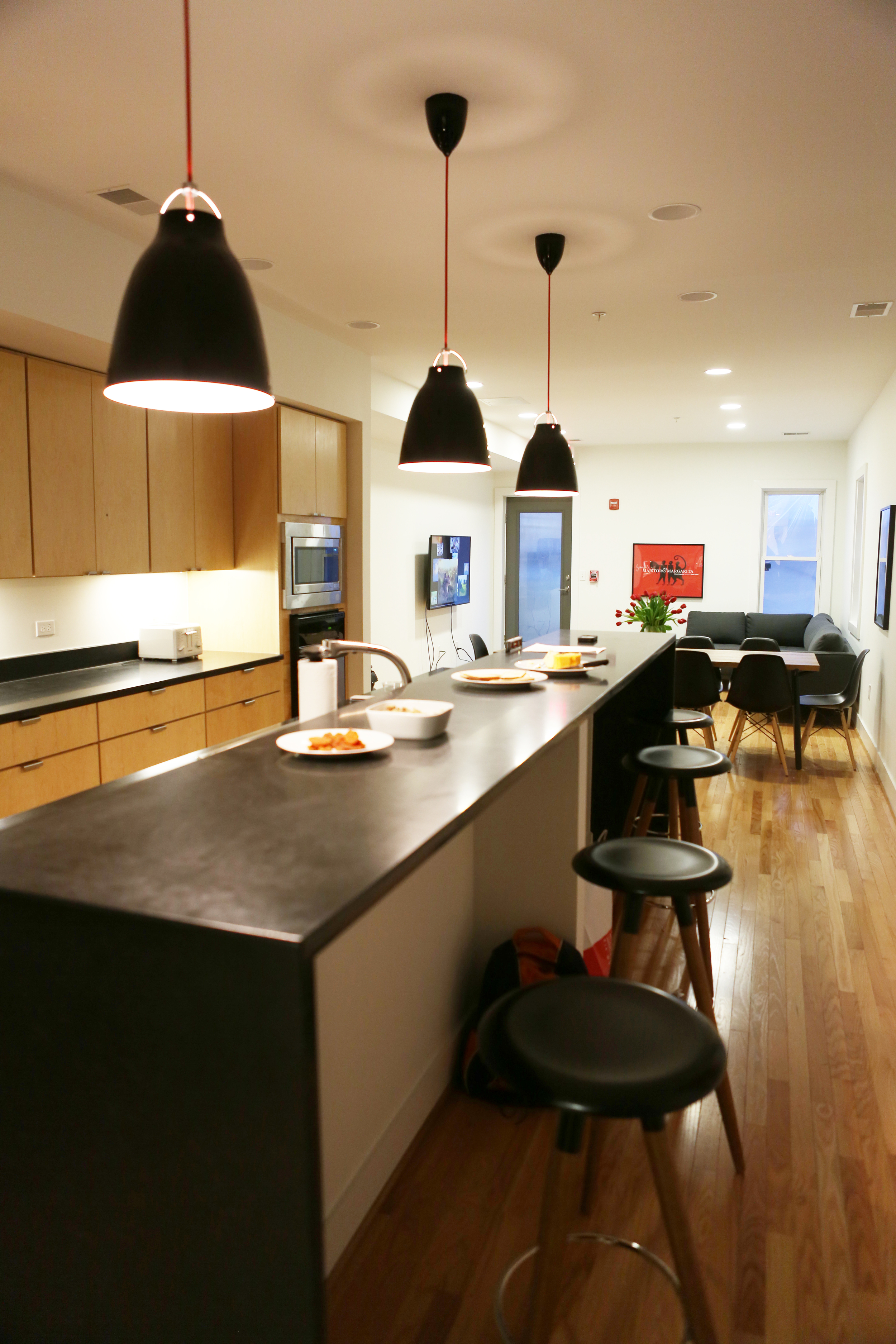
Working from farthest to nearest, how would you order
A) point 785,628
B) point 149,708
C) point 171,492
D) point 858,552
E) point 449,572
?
point 785,628, point 449,572, point 858,552, point 171,492, point 149,708

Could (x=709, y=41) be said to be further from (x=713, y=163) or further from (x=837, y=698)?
(x=837, y=698)

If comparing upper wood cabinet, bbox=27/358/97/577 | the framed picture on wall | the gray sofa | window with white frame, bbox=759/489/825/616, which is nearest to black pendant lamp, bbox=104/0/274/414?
upper wood cabinet, bbox=27/358/97/577

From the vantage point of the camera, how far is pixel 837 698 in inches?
254

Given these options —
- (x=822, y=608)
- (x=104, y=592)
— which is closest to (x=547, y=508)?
(x=822, y=608)

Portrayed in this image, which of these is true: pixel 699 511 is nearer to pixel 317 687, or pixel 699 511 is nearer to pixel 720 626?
pixel 720 626

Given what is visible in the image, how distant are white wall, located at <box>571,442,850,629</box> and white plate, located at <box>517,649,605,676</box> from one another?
7041 mm

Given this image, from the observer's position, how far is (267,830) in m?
1.36

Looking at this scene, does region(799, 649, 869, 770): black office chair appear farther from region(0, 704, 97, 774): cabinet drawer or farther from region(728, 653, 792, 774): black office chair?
region(0, 704, 97, 774): cabinet drawer

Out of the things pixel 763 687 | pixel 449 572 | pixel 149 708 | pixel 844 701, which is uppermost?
pixel 449 572

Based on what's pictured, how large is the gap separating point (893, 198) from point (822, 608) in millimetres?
7240

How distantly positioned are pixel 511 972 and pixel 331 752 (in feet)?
3.43

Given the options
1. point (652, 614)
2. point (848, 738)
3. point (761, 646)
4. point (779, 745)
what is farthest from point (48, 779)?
point (761, 646)

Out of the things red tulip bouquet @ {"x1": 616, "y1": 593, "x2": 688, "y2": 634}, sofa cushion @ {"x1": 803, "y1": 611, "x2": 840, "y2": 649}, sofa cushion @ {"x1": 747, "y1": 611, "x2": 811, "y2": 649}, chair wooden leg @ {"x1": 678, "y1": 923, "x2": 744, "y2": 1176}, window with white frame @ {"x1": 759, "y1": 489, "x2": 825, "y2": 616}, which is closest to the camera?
chair wooden leg @ {"x1": 678, "y1": 923, "x2": 744, "y2": 1176}

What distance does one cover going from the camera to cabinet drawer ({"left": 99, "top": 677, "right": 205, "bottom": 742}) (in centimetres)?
381
